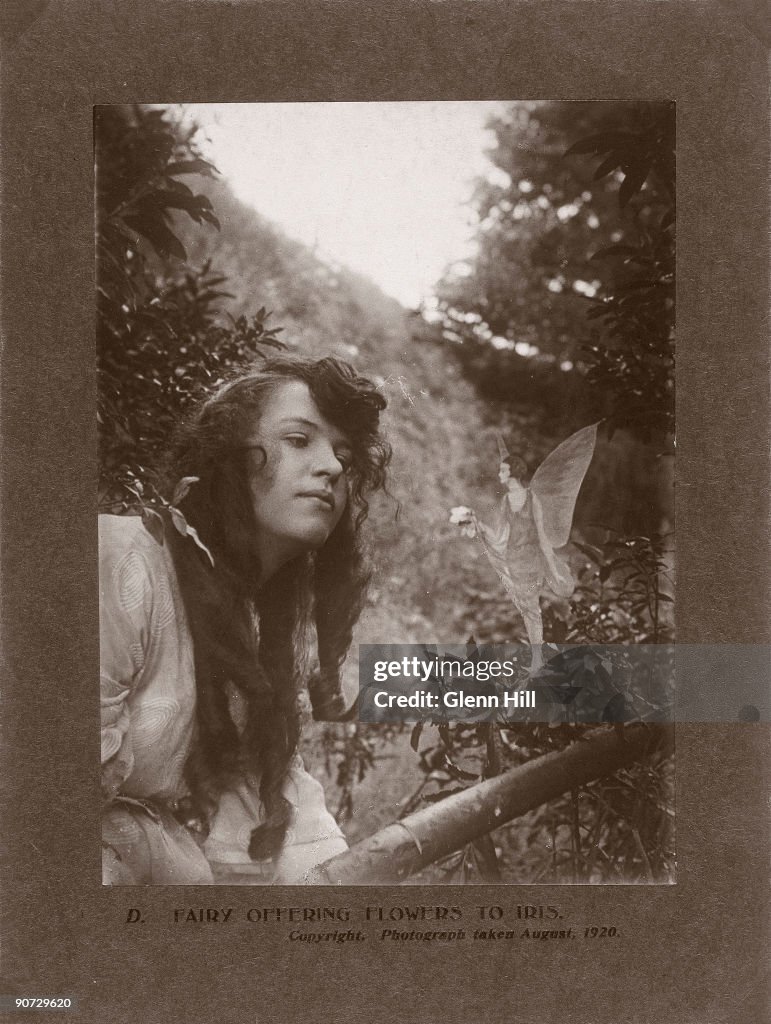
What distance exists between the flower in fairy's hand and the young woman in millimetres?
129

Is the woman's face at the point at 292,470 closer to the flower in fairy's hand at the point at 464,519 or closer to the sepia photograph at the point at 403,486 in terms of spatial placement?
the sepia photograph at the point at 403,486

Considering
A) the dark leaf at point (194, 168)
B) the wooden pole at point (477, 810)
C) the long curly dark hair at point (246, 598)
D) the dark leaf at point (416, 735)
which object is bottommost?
the wooden pole at point (477, 810)

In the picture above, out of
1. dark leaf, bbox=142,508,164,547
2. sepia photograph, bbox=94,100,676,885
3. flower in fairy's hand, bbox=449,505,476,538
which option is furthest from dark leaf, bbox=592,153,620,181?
dark leaf, bbox=142,508,164,547

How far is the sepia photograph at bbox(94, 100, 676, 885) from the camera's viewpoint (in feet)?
4.39

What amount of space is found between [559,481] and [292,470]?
39 centimetres

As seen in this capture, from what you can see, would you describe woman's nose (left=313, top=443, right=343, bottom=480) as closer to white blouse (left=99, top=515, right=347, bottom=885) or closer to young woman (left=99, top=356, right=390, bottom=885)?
young woman (left=99, top=356, right=390, bottom=885)

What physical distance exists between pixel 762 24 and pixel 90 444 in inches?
45.6

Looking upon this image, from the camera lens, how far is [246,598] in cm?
134

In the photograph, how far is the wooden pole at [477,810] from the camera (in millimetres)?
1335

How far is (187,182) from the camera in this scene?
4.42 ft

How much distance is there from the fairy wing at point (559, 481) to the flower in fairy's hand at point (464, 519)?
92 millimetres

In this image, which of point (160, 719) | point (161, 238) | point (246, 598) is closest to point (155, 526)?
point (246, 598)

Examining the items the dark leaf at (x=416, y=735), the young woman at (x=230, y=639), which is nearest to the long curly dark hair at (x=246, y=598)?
the young woman at (x=230, y=639)

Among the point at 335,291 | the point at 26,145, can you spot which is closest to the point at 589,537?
the point at 335,291
